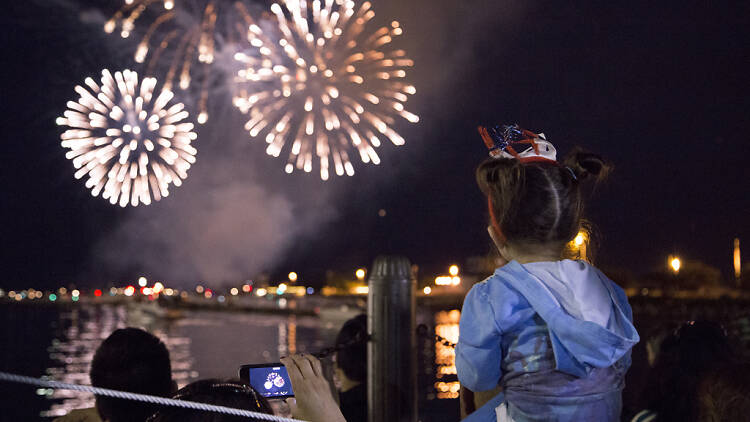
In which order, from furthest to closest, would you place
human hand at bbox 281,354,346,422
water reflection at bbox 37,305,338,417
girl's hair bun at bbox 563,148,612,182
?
1. water reflection at bbox 37,305,338,417
2. girl's hair bun at bbox 563,148,612,182
3. human hand at bbox 281,354,346,422

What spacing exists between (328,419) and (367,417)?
3013mm

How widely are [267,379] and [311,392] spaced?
71 cm

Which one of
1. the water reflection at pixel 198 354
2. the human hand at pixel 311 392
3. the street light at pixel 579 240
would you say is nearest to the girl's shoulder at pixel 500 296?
the human hand at pixel 311 392

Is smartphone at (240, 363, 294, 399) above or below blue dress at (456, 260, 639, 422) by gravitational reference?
below

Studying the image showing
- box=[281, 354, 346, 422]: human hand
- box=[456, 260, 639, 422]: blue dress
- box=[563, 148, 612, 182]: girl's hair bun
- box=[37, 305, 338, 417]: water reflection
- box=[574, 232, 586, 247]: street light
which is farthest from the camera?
box=[37, 305, 338, 417]: water reflection

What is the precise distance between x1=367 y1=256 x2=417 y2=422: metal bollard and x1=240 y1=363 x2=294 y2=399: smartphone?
2102mm

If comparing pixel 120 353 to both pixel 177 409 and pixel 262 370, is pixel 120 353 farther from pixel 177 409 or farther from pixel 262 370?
pixel 177 409

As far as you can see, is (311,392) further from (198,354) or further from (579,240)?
(198,354)

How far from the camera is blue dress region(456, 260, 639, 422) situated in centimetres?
234

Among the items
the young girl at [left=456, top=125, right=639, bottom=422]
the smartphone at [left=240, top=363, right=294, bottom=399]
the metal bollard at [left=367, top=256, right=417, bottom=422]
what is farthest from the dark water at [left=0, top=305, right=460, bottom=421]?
the young girl at [left=456, top=125, right=639, bottom=422]

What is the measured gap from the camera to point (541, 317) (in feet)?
7.92

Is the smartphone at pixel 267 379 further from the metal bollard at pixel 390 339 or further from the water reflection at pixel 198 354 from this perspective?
the water reflection at pixel 198 354

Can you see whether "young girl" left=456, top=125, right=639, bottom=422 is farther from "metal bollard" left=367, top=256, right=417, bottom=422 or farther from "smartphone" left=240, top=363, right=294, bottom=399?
"metal bollard" left=367, top=256, right=417, bottom=422

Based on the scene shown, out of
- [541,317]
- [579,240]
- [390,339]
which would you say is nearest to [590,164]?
[579,240]
